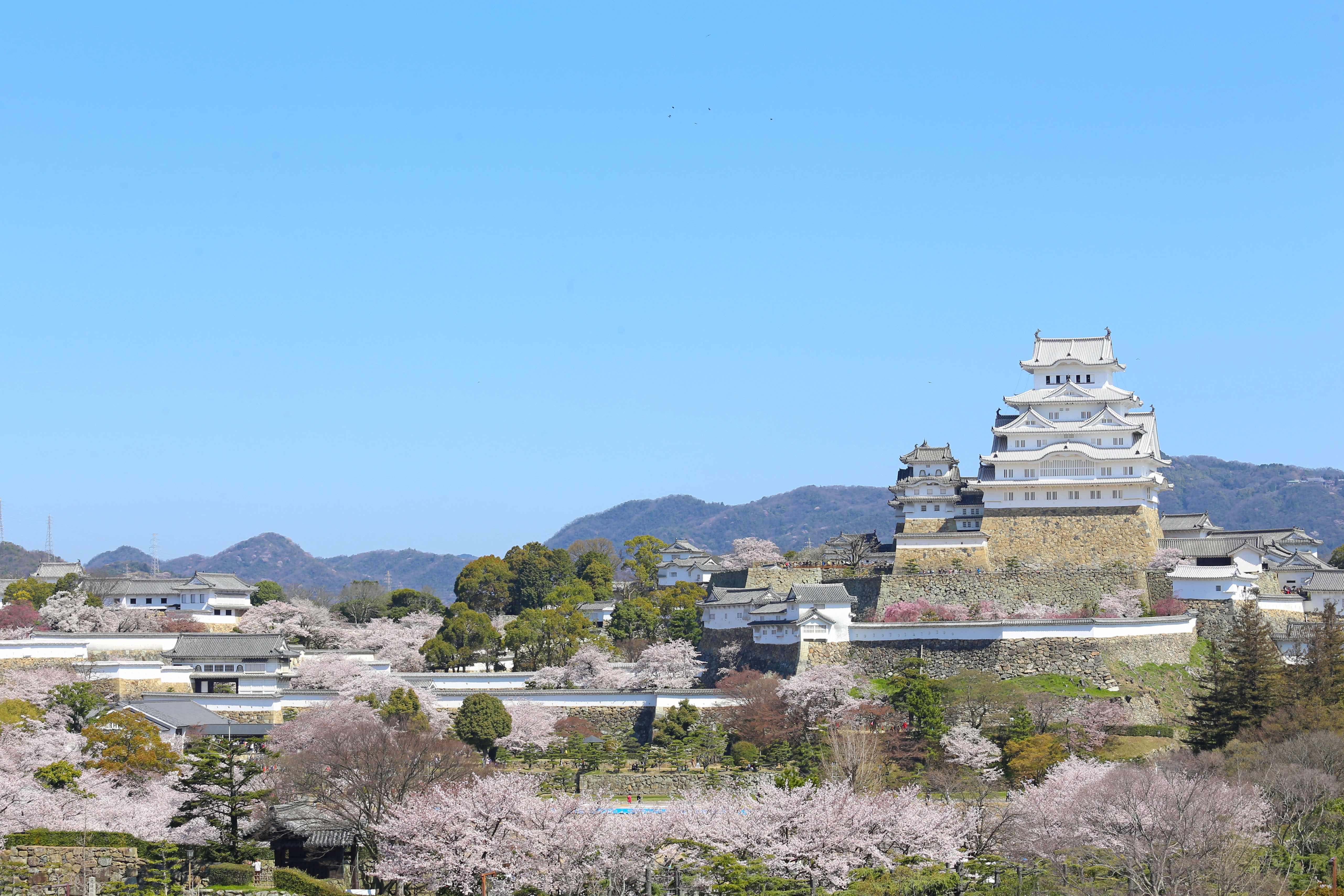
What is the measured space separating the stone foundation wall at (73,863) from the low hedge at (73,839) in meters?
0.07

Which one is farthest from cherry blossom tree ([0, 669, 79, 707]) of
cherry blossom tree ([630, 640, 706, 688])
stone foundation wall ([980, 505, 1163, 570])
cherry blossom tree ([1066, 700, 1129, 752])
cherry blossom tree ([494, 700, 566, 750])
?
stone foundation wall ([980, 505, 1163, 570])

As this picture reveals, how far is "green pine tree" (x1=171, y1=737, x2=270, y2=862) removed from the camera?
96.1ft

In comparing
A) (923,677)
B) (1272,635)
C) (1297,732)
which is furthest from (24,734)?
(1272,635)

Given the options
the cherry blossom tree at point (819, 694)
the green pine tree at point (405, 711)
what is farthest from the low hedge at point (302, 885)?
the cherry blossom tree at point (819, 694)

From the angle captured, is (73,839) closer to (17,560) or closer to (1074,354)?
(1074,354)

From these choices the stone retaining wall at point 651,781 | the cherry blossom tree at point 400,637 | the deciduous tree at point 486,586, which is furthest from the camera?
the deciduous tree at point 486,586

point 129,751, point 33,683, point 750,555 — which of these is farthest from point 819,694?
point 750,555

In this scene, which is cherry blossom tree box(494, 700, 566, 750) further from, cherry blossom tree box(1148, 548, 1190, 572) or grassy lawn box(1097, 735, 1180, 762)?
cherry blossom tree box(1148, 548, 1190, 572)

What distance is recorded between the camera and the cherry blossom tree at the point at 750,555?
62.1m

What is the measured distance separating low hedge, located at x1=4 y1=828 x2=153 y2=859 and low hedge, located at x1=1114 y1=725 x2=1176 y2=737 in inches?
937

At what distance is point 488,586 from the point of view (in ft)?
216

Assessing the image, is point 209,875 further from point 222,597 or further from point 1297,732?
point 222,597

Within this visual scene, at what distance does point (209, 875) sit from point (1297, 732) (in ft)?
74.9

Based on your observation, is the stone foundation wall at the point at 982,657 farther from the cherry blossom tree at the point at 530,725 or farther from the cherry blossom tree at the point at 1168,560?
the cherry blossom tree at the point at 530,725
